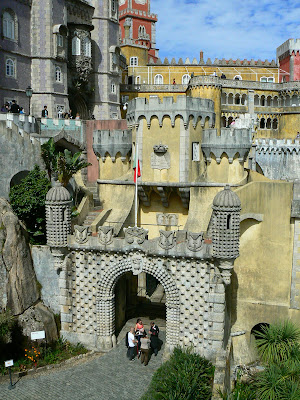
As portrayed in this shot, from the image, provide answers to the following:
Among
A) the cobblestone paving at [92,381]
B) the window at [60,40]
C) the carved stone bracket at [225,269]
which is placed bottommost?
the cobblestone paving at [92,381]

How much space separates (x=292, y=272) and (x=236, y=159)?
24.4ft

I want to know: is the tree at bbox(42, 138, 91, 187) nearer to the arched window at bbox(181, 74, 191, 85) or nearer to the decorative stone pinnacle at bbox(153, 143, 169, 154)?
the decorative stone pinnacle at bbox(153, 143, 169, 154)

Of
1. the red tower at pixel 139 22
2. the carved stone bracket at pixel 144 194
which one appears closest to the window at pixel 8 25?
the carved stone bracket at pixel 144 194

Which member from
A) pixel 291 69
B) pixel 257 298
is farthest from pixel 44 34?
pixel 291 69

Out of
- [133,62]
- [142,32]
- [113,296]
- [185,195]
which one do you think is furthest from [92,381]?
[142,32]

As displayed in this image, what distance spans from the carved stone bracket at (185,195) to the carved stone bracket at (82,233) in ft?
21.3

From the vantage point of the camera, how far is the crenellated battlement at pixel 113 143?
27266mm

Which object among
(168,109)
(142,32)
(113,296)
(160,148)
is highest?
(142,32)

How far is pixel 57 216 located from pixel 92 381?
25.9ft

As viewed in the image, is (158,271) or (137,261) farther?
(137,261)

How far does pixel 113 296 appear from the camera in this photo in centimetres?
2208

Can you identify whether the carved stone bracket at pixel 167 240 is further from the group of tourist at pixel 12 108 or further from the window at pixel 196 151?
the group of tourist at pixel 12 108

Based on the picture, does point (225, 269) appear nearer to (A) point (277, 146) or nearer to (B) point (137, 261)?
(B) point (137, 261)

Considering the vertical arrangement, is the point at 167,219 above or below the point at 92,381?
above
